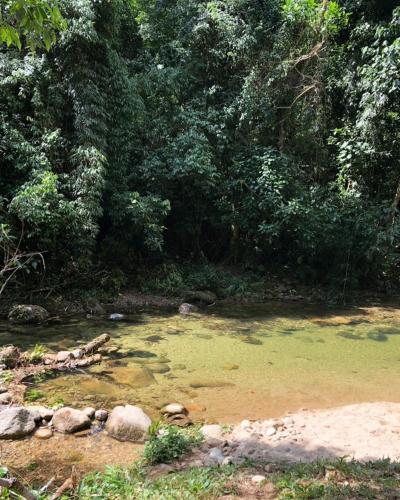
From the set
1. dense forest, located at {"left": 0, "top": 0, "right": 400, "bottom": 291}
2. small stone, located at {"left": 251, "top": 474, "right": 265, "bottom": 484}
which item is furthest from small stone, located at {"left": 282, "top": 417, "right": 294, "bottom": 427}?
dense forest, located at {"left": 0, "top": 0, "right": 400, "bottom": 291}

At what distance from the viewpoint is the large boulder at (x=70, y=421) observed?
4.47 metres

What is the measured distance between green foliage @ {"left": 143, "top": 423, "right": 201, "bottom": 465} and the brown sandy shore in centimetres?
9

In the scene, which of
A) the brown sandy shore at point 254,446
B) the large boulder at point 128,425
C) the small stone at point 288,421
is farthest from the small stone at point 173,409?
the small stone at point 288,421

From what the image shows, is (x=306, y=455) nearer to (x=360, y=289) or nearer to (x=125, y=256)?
(x=125, y=256)

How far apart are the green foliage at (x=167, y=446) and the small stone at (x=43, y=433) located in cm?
101

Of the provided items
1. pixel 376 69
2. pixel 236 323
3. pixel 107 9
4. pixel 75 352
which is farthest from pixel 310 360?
pixel 107 9

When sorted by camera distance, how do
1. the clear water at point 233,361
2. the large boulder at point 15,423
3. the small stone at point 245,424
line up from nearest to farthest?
the large boulder at point 15,423, the small stone at point 245,424, the clear water at point 233,361

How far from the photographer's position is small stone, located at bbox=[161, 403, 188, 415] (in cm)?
500

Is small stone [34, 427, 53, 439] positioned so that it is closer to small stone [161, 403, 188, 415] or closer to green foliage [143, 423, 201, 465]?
green foliage [143, 423, 201, 465]

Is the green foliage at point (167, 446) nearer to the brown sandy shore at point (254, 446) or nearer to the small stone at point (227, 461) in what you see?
the brown sandy shore at point (254, 446)

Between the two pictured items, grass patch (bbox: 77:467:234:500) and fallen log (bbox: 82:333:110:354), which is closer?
grass patch (bbox: 77:467:234:500)

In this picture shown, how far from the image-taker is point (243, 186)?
1169cm

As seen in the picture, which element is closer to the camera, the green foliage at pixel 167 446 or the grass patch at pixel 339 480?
the grass patch at pixel 339 480

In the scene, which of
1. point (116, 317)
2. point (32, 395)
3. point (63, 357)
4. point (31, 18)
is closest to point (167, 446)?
point (32, 395)
